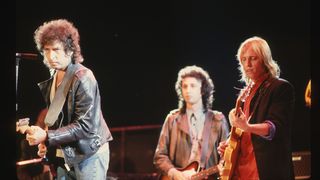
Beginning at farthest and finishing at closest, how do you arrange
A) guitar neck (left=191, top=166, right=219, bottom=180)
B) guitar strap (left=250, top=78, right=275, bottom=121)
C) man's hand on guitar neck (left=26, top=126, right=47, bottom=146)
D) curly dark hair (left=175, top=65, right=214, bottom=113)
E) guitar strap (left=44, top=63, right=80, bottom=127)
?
curly dark hair (left=175, top=65, right=214, bottom=113) → guitar neck (left=191, top=166, right=219, bottom=180) → guitar strap (left=250, top=78, right=275, bottom=121) → guitar strap (left=44, top=63, right=80, bottom=127) → man's hand on guitar neck (left=26, top=126, right=47, bottom=146)

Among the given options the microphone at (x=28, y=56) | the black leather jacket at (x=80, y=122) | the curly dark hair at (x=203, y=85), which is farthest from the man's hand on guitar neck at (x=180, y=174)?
the microphone at (x=28, y=56)

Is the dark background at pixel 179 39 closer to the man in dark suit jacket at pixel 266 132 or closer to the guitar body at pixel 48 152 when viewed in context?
the man in dark suit jacket at pixel 266 132

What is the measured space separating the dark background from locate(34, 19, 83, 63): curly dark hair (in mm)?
169

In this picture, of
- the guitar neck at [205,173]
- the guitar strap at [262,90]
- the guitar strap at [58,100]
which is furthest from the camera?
the guitar neck at [205,173]

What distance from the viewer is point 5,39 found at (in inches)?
111

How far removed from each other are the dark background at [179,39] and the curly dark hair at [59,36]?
169mm

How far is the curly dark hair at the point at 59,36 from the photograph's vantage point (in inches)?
118

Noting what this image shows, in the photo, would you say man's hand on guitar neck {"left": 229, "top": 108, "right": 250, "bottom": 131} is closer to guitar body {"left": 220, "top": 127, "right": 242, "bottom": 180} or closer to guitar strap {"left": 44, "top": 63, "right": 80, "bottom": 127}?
guitar body {"left": 220, "top": 127, "right": 242, "bottom": 180}

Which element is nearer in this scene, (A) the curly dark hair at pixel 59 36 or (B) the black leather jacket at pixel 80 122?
(B) the black leather jacket at pixel 80 122

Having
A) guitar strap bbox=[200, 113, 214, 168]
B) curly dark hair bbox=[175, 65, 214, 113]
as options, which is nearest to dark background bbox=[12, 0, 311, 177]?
curly dark hair bbox=[175, 65, 214, 113]

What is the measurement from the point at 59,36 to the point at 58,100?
39cm

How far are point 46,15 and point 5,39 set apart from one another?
468 mm

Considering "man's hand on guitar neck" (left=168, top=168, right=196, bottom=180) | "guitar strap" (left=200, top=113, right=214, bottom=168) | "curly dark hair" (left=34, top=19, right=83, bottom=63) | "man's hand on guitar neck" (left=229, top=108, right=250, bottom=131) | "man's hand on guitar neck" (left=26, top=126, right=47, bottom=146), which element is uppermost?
"curly dark hair" (left=34, top=19, right=83, bottom=63)

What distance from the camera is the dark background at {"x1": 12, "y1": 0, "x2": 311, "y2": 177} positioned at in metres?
3.69
